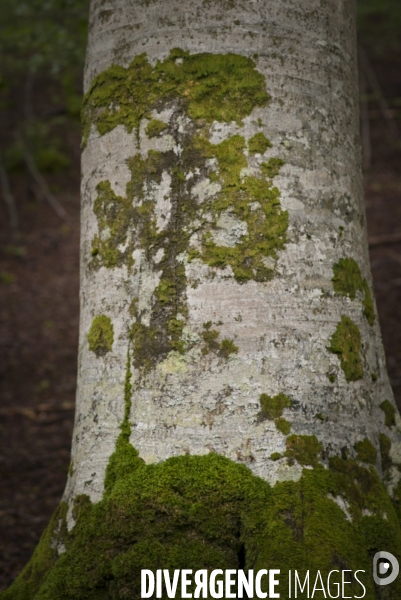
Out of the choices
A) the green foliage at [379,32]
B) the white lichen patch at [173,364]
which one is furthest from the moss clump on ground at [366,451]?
the green foliage at [379,32]

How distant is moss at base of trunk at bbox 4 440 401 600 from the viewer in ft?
6.47

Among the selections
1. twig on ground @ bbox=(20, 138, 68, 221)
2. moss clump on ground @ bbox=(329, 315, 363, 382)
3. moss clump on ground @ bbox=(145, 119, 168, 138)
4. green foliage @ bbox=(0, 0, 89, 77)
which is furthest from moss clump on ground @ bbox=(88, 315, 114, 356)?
twig on ground @ bbox=(20, 138, 68, 221)

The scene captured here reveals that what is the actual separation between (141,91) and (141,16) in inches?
12.9

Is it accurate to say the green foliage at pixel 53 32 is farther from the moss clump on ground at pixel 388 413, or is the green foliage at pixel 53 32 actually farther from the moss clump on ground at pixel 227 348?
the moss clump on ground at pixel 388 413

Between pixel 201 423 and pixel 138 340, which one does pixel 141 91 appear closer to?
pixel 138 340

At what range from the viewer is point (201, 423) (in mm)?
2080

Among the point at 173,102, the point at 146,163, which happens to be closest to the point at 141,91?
the point at 173,102

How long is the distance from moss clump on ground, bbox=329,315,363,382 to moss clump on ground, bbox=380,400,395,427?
9.7 inches

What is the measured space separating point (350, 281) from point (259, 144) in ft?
2.19

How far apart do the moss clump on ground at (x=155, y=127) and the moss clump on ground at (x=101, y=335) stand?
77cm

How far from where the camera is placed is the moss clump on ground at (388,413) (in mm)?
2393

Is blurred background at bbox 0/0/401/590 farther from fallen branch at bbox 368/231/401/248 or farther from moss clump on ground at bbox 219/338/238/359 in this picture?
moss clump on ground at bbox 219/338/238/359

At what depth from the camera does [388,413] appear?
2412mm

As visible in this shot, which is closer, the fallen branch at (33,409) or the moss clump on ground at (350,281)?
the moss clump on ground at (350,281)
